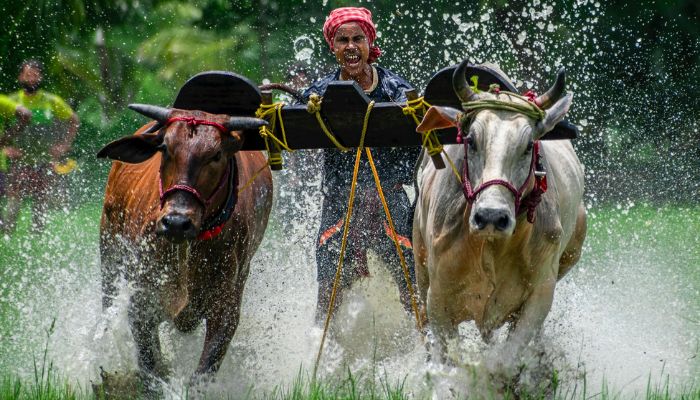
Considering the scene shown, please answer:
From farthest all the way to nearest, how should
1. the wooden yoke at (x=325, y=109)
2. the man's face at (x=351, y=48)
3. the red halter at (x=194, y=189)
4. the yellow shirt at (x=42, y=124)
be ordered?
the yellow shirt at (x=42, y=124) → the man's face at (x=351, y=48) → the wooden yoke at (x=325, y=109) → the red halter at (x=194, y=189)

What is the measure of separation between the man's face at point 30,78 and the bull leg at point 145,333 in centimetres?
750

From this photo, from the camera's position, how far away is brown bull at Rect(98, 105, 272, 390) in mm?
5391

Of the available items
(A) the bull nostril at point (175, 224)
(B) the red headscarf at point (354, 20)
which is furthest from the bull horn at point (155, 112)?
(B) the red headscarf at point (354, 20)

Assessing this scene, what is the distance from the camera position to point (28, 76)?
12.7 meters

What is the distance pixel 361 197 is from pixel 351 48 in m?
0.86

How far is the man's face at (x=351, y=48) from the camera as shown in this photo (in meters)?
6.73

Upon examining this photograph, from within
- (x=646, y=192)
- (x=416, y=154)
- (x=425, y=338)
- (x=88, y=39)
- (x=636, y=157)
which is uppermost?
(x=88, y=39)

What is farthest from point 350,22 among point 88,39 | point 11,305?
point 88,39

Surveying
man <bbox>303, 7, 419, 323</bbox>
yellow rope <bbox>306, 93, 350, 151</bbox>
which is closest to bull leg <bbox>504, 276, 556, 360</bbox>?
man <bbox>303, 7, 419, 323</bbox>

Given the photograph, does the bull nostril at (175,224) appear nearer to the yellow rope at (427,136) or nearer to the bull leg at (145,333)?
the bull leg at (145,333)

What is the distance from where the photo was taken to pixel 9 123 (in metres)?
13.2

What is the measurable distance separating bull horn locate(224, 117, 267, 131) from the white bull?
83 centimetres

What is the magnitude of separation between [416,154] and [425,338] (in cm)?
124

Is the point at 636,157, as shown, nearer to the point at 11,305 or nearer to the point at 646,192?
the point at 646,192
